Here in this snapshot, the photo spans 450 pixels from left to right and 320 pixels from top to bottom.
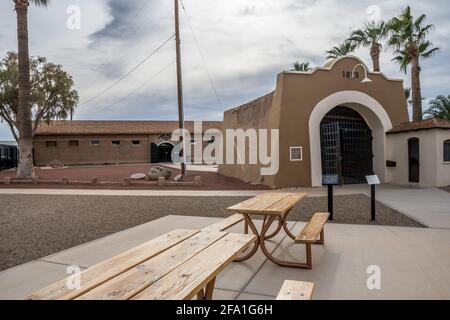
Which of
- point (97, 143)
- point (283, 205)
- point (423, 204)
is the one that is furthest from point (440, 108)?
point (97, 143)

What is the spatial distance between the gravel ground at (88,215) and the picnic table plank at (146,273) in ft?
10.3

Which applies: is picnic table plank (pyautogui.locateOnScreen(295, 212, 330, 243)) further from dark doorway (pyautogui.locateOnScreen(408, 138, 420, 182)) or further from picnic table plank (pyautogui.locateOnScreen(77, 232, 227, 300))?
dark doorway (pyautogui.locateOnScreen(408, 138, 420, 182))

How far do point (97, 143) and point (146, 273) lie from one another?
34645 millimetres

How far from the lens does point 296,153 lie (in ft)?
42.3

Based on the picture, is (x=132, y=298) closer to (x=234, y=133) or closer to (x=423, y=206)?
(x=423, y=206)

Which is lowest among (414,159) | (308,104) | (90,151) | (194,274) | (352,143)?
(194,274)

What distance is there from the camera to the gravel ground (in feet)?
18.0

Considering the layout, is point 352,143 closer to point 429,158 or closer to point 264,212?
point 429,158

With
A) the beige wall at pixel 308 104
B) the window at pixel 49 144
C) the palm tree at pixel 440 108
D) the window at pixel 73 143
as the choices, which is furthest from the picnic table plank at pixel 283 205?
the window at pixel 49 144

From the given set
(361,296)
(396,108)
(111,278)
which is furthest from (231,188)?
(111,278)

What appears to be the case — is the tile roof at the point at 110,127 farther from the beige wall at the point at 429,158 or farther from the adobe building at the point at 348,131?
the beige wall at the point at 429,158

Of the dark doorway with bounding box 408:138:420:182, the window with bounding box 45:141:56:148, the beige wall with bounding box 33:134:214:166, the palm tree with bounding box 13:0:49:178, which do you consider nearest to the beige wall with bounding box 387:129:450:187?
the dark doorway with bounding box 408:138:420:182
